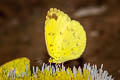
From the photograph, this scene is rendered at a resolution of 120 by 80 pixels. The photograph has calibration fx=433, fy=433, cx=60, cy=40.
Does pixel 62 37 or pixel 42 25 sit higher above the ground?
pixel 42 25

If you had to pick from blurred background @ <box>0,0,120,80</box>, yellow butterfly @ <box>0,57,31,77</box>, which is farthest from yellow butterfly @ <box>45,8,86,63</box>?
blurred background @ <box>0,0,120,80</box>

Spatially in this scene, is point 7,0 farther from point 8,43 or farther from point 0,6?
point 8,43

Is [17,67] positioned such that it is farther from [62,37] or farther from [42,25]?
[42,25]

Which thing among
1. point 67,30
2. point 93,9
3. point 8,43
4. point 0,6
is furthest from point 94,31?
point 67,30

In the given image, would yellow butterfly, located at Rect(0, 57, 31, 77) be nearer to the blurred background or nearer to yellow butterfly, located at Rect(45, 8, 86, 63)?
yellow butterfly, located at Rect(45, 8, 86, 63)

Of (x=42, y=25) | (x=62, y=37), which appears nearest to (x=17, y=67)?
(x=62, y=37)
